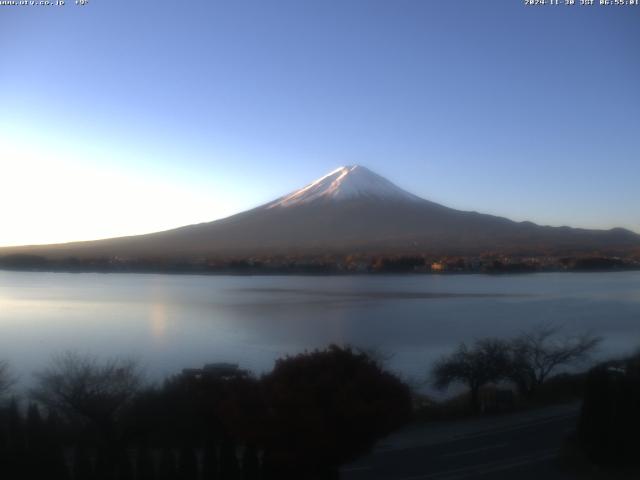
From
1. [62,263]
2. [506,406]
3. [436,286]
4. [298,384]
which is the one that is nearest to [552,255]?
[436,286]

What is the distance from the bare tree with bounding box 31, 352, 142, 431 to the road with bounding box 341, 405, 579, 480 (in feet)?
7.06

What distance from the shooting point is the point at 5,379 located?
27.2 ft

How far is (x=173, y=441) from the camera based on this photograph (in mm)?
5594

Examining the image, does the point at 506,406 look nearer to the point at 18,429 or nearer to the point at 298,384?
the point at 298,384

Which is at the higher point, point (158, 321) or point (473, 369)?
point (158, 321)

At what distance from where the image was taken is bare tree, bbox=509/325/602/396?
10633 millimetres

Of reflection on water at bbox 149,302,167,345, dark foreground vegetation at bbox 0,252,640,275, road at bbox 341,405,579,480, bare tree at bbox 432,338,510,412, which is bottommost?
road at bbox 341,405,579,480

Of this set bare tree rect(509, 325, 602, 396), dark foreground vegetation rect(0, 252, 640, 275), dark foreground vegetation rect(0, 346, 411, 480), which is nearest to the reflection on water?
bare tree rect(509, 325, 602, 396)

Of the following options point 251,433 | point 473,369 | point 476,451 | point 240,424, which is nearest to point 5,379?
point 240,424

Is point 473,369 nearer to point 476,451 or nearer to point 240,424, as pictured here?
point 476,451

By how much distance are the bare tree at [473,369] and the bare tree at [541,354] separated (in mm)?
272

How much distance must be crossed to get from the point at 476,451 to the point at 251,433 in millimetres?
2800

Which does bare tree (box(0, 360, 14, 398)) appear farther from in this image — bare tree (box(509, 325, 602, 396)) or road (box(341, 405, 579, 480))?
bare tree (box(509, 325, 602, 396))

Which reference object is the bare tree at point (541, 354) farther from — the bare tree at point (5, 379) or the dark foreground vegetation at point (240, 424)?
the bare tree at point (5, 379)
